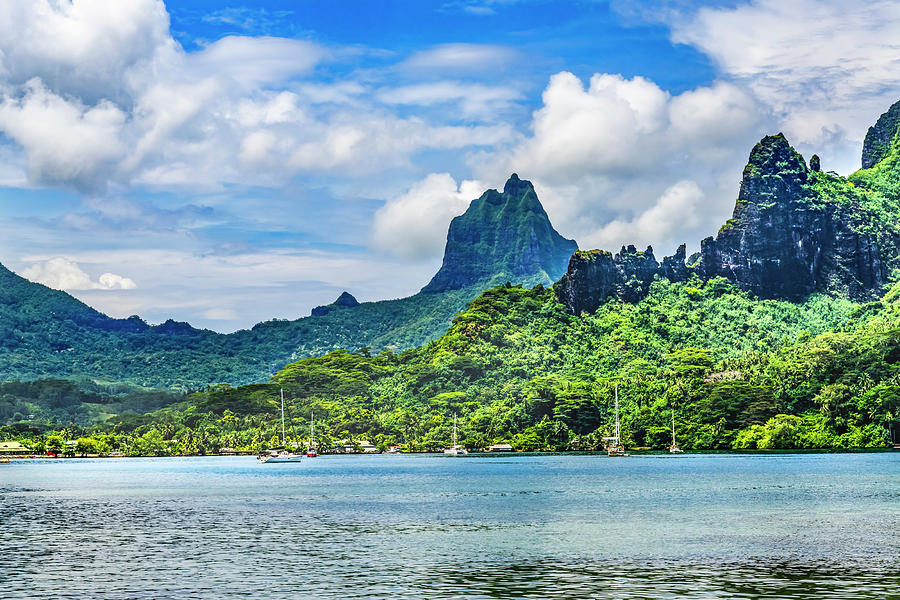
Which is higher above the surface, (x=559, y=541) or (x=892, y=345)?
(x=892, y=345)

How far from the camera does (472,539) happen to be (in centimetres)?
6175

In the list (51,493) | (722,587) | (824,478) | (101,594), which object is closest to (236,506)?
(51,493)

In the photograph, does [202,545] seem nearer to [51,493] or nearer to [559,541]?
[559,541]

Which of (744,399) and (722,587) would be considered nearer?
(722,587)

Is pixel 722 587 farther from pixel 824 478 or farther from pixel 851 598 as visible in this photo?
pixel 824 478

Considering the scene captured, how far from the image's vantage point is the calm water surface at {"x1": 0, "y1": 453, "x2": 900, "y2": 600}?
43.7 m

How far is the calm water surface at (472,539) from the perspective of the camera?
43.7 meters

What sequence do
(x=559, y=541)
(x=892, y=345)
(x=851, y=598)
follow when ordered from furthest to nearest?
(x=892, y=345), (x=559, y=541), (x=851, y=598)

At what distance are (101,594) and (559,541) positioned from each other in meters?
28.3

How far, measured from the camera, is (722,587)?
42.1 m

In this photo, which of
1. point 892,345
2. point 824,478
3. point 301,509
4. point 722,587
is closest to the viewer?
point 722,587

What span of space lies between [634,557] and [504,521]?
72.7 ft

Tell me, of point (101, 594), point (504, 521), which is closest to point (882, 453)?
point (504, 521)

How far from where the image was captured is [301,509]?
87.3m
